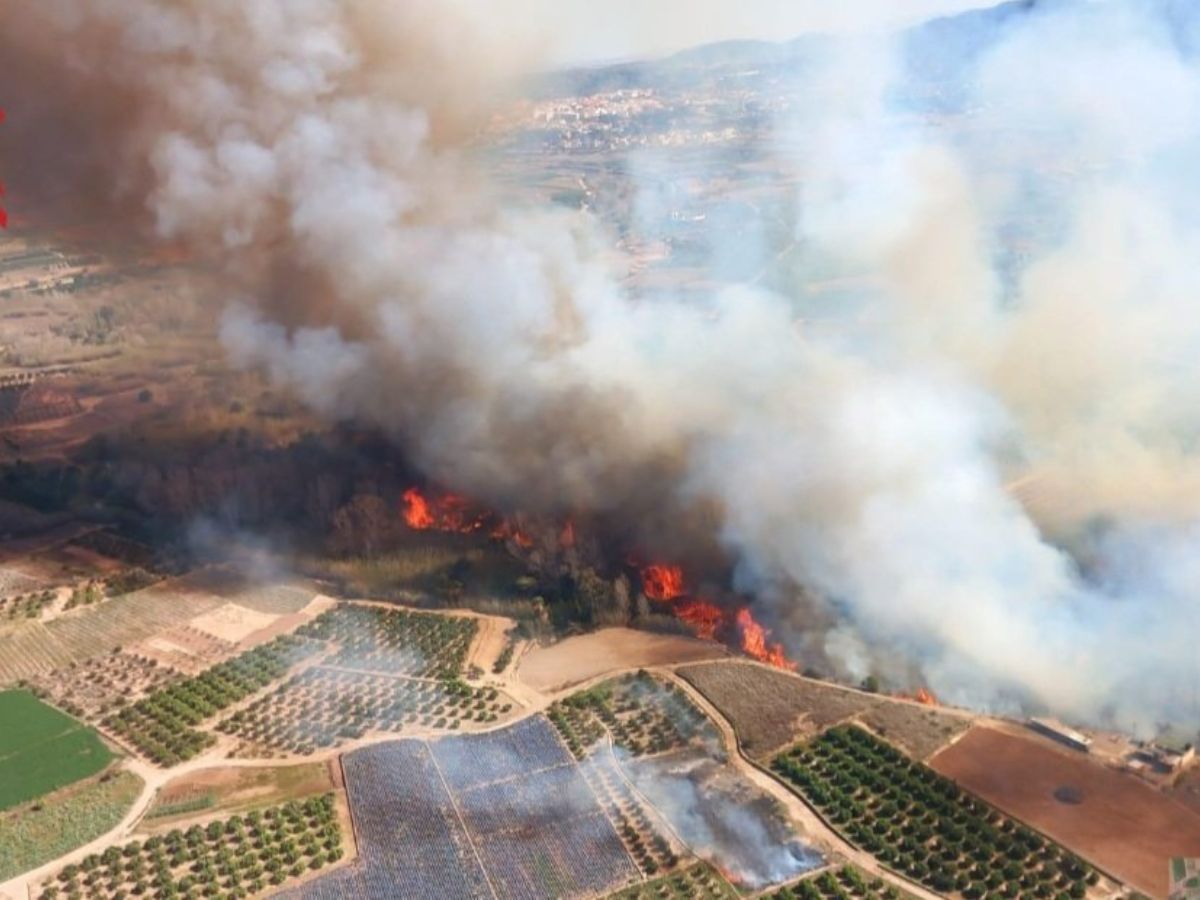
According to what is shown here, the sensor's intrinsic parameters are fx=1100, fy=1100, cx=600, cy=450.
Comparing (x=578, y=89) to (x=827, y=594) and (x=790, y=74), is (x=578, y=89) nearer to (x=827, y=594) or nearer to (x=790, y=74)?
(x=790, y=74)

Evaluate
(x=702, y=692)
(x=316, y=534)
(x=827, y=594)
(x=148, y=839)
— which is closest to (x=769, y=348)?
(x=827, y=594)

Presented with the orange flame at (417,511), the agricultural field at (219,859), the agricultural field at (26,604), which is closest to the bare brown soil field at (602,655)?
the agricultural field at (219,859)

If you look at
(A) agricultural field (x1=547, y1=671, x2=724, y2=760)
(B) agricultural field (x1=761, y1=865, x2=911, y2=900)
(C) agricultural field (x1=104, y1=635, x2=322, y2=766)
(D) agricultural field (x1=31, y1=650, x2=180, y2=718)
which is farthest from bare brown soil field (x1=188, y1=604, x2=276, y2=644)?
(B) agricultural field (x1=761, y1=865, x2=911, y2=900)

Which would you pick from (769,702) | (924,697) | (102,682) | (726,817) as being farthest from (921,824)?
(102,682)

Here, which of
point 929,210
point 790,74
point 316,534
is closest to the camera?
point 316,534

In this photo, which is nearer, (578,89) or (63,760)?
(63,760)
